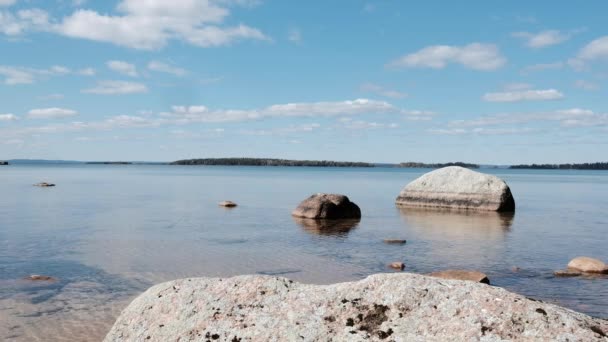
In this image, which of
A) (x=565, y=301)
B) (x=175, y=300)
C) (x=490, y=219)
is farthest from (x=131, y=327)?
(x=490, y=219)

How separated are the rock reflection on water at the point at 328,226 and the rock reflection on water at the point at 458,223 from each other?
342 cm

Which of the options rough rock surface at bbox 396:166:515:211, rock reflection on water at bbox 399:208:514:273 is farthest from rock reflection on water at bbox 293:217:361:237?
rough rock surface at bbox 396:166:515:211

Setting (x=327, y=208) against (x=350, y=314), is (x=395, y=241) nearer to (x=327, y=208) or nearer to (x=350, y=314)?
(x=327, y=208)

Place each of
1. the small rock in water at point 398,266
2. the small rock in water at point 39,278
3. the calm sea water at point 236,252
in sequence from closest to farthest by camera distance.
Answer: the calm sea water at point 236,252 → the small rock in water at point 39,278 → the small rock in water at point 398,266

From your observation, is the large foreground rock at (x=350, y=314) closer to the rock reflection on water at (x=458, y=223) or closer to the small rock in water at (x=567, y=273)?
the small rock in water at (x=567, y=273)

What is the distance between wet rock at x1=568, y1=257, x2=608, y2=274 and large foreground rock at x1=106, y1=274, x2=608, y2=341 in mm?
13183

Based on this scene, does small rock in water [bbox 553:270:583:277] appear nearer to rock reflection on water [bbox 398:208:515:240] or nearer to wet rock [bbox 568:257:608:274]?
wet rock [bbox 568:257:608:274]

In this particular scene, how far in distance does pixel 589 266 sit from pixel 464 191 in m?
20.7

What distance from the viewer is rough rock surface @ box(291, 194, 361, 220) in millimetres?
32281

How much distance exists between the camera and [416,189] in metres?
41.4

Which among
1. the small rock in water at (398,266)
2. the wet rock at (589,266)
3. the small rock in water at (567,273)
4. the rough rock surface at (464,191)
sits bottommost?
the small rock in water at (398,266)

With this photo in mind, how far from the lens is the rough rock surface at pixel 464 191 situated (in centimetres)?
3716

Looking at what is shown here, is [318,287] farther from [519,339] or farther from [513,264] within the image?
[513,264]

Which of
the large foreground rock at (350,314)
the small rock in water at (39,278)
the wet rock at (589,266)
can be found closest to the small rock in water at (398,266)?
the wet rock at (589,266)
